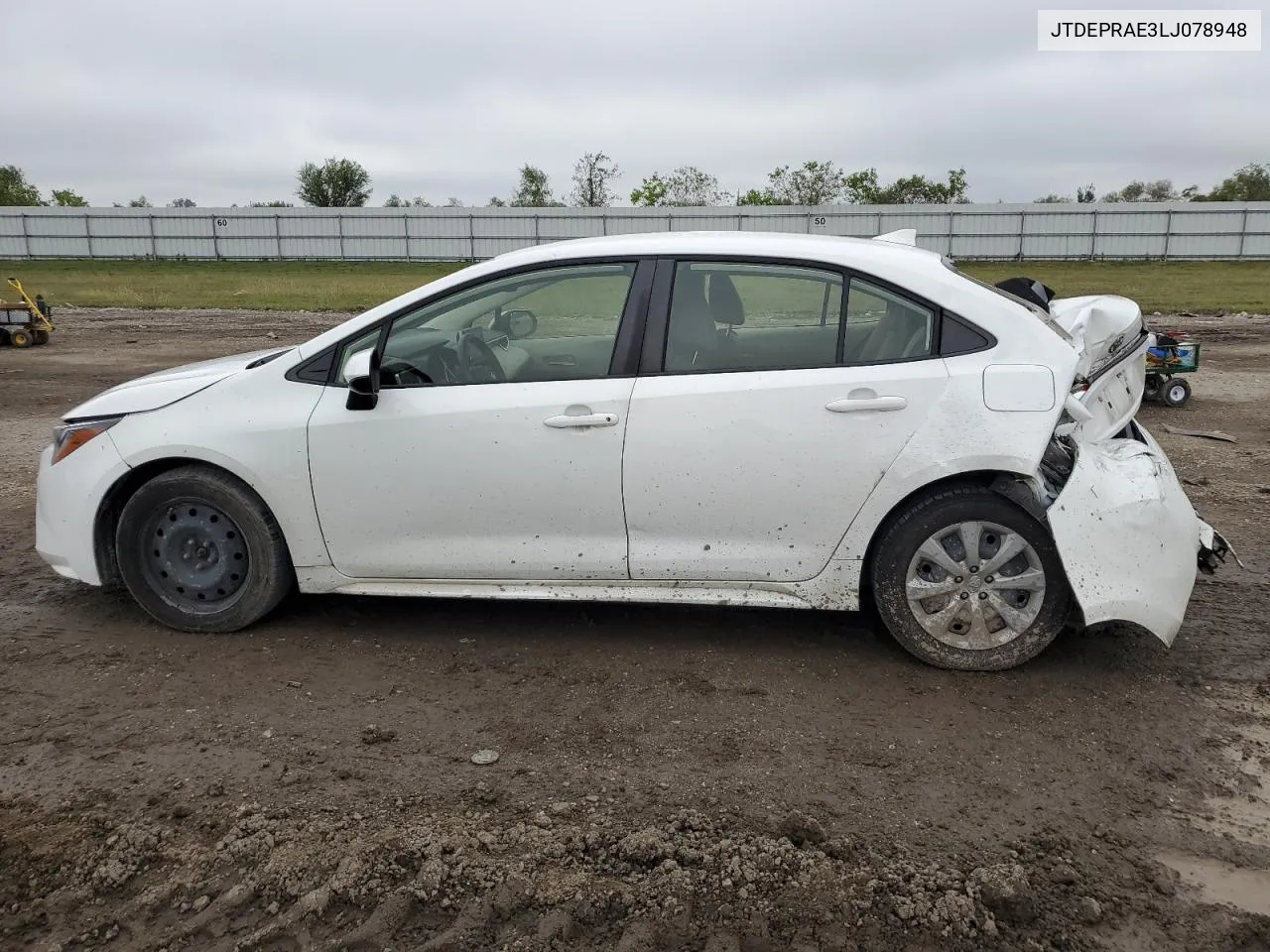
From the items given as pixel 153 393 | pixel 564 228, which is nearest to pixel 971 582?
pixel 153 393

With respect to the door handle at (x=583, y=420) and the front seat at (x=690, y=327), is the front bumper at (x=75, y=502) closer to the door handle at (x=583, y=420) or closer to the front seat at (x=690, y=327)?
the door handle at (x=583, y=420)

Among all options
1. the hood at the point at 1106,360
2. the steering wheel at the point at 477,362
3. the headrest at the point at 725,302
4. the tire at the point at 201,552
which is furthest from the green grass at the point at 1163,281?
the tire at the point at 201,552

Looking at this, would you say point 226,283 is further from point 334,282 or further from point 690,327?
point 690,327

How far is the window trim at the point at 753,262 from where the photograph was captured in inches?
161

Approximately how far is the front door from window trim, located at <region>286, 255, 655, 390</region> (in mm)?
21

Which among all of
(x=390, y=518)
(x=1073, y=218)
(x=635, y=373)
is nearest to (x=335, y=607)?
(x=390, y=518)

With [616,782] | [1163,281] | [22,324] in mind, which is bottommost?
[616,782]

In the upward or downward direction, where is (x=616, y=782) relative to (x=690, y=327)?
downward

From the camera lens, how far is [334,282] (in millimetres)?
35906

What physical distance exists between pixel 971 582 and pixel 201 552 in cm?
325

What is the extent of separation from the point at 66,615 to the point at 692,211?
138ft

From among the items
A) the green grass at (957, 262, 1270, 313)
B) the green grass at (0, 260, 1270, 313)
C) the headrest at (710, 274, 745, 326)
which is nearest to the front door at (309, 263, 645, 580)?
the headrest at (710, 274, 745, 326)

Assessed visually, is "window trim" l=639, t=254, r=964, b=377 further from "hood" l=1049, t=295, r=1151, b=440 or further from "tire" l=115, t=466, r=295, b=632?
"tire" l=115, t=466, r=295, b=632

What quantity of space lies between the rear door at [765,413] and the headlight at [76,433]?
7.76 ft
